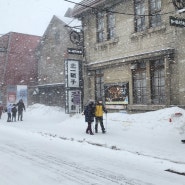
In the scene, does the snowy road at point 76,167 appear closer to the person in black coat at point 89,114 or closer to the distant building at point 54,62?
the person in black coat at point 89,114

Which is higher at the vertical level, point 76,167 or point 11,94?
point 11,94

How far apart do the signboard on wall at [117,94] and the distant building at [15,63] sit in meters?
18.8

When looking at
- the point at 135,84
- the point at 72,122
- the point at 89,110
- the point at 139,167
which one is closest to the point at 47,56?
the point at 72,122

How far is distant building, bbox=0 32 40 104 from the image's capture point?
3544cm

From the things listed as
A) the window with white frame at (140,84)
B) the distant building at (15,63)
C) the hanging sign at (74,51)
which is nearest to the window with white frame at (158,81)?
the window with white frame at (140,84)

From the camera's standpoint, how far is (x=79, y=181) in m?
6.98

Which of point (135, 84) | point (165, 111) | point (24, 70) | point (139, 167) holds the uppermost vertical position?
point (24, 70)

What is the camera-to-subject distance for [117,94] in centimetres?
1836

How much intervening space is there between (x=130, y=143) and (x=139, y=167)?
360 centimetres

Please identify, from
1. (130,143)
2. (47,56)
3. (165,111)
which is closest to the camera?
(130,143)

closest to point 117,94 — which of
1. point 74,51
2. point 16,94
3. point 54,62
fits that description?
point 74,51

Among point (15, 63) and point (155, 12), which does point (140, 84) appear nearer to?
point (155, 12)

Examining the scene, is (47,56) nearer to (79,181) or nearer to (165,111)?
(165,111)

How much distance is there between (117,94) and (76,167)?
407 inches
